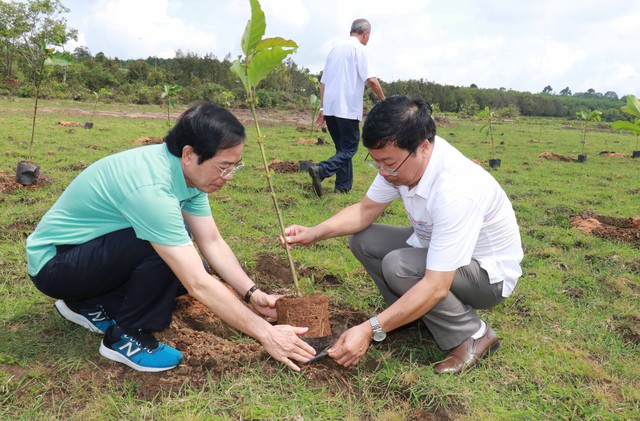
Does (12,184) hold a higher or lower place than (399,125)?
lower

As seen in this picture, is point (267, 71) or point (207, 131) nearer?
point (207, 131)

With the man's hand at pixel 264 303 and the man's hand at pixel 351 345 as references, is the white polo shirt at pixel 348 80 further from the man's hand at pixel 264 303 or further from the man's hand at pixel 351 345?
the man's hand at pixel 351 345

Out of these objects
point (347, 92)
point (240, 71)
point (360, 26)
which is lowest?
point (347, 92)

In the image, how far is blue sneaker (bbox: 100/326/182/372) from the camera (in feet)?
7.86

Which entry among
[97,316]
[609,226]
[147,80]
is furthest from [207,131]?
[147,80]

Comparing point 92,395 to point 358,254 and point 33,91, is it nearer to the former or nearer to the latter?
point 358,254

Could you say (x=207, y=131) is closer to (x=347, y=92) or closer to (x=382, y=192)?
(x=382, y=192)

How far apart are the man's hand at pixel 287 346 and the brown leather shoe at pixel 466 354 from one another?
0.68 meters

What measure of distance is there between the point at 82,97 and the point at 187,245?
24370 mm

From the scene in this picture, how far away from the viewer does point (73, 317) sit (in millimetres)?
2738

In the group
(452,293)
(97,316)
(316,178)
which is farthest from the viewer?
(316,178)

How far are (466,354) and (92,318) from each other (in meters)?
1.97

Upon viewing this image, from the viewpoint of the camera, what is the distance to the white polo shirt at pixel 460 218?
7.25 feet

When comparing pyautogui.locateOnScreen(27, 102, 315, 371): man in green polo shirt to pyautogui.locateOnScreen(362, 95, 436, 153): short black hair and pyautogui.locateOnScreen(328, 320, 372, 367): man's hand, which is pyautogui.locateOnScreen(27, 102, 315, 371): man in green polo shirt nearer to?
pyautogui.locateOnScreen(328, 320, 372, 367): man's hand
